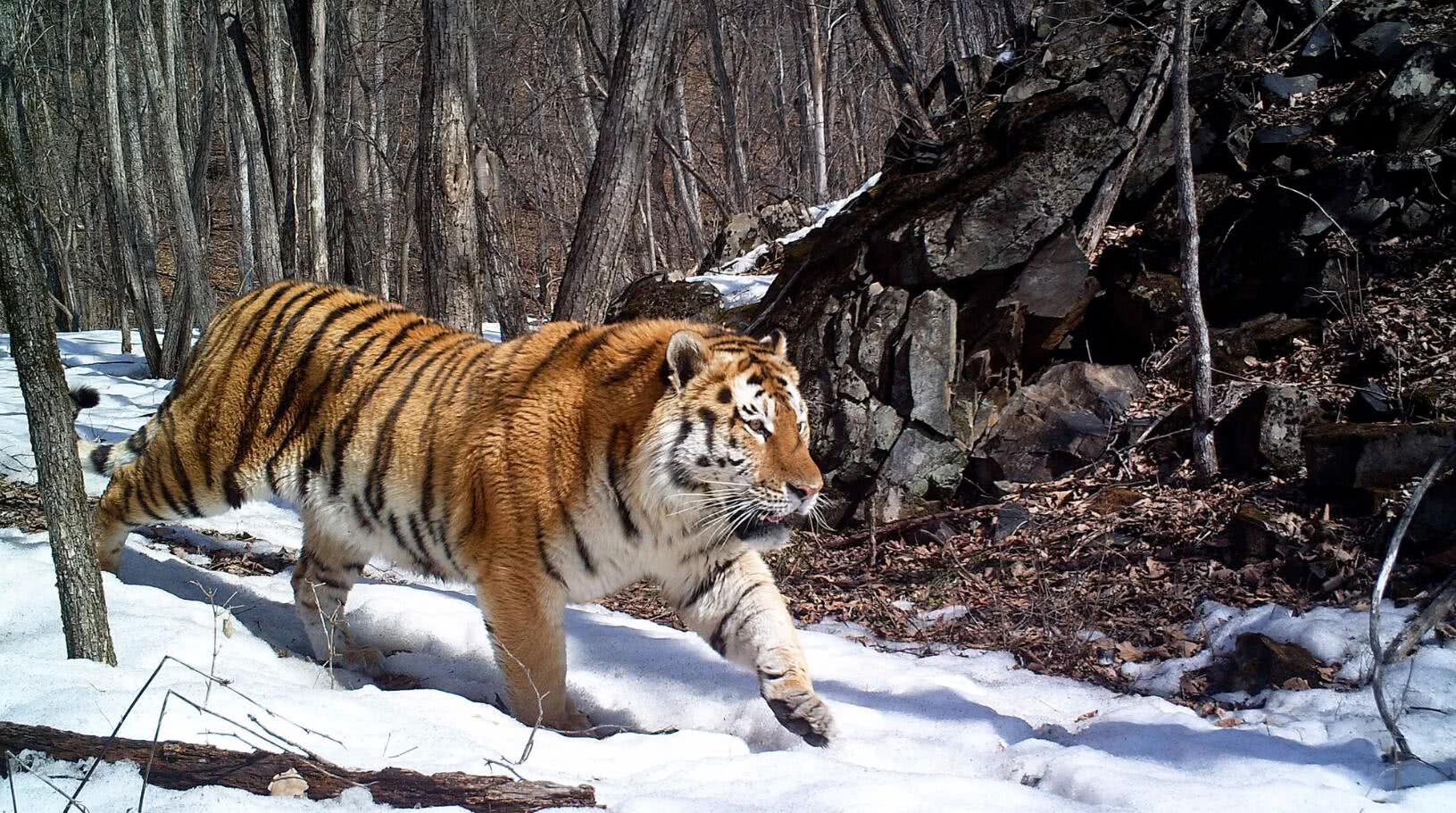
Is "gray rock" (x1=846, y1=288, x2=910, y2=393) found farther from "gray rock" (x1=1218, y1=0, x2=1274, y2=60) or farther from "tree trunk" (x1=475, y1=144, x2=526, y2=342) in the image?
"gray rock" (x1=1218, y1=0, x2=1274, y2=60)

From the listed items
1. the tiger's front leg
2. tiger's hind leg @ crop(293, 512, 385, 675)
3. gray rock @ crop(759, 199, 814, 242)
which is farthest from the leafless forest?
the tiger's front leg

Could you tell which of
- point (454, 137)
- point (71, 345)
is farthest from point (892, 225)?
point (71, 345)

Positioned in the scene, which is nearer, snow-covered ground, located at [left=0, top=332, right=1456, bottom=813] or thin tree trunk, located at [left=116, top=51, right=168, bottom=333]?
snow-covered ground, located at [left=0, top=332, right=1456, bottom=813]

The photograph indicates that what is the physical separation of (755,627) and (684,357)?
41.4 inches

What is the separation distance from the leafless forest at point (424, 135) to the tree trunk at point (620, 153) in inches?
0.5

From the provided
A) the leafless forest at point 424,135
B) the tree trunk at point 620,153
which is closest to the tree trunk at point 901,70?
the leafless forest at point 424,135

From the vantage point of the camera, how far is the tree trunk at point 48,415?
9.07ft

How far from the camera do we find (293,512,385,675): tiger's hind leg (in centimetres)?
427

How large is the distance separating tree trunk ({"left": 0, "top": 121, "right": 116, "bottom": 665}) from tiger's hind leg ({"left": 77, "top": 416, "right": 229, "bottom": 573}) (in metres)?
1.33

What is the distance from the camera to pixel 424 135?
587 cm

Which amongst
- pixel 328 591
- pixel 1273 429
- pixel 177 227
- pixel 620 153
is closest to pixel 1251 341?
pixel 1273 429

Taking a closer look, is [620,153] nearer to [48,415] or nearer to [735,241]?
[48,415]

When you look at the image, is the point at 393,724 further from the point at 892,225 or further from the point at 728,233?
the point at 728,233

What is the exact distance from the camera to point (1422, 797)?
8.48 ft
